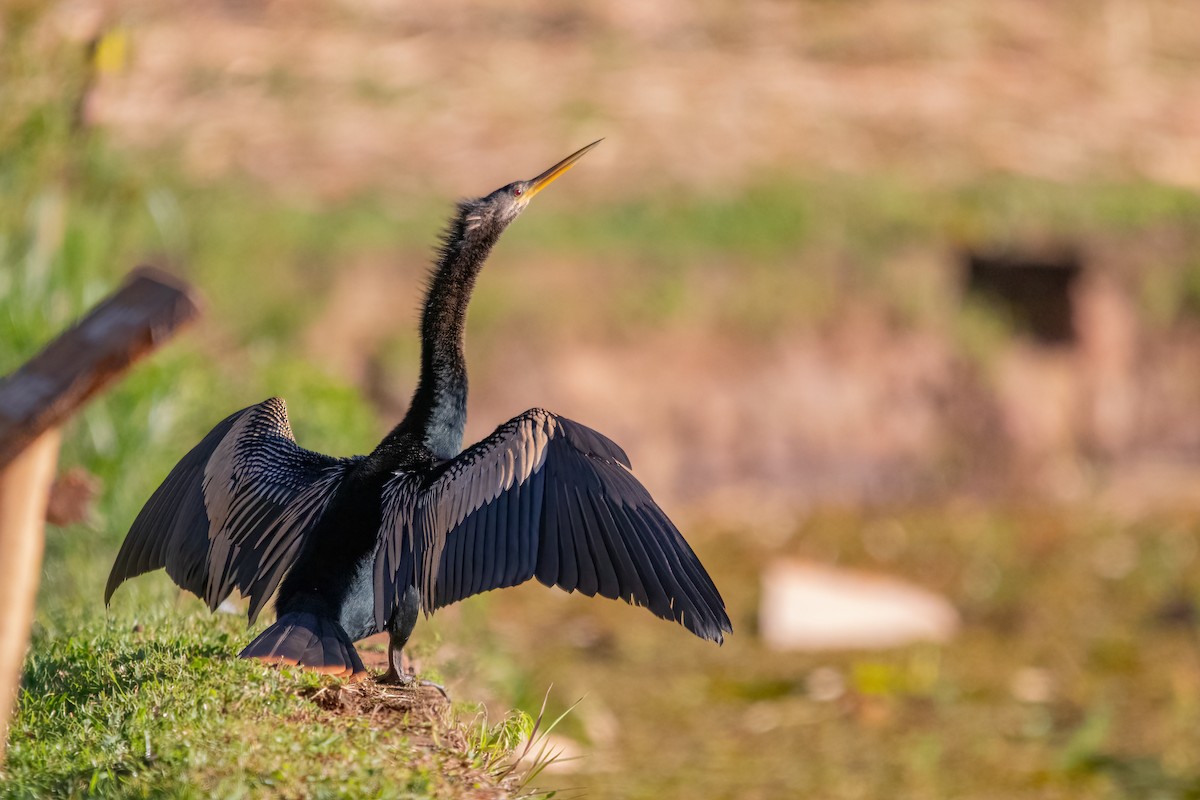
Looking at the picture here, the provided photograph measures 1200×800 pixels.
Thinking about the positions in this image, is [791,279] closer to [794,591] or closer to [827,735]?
[794,591]

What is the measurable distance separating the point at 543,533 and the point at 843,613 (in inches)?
140

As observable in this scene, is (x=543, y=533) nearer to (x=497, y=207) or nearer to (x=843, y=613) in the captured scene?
(x=497, y=207)

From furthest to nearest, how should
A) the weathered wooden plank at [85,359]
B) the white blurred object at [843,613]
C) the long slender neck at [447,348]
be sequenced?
the white blurred object at [843,613], the long slender neck at [447,348], the weathered wooden plank at [85,359]

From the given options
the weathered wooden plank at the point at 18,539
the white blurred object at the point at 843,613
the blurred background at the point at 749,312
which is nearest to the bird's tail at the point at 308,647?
the weathered wooden plank at the point at 18,539

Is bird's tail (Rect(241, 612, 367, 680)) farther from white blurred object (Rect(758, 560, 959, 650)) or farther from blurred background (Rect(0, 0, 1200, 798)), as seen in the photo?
white blurred object (Rect(758, 560, 959, 650))

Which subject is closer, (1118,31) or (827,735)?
(827,735)

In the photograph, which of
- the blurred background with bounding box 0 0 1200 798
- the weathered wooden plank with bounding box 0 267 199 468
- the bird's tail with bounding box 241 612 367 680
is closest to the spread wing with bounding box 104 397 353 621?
the bird's tail with bounding box 241 612 367 680

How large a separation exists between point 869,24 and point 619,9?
159 cm

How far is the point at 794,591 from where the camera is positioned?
677cm

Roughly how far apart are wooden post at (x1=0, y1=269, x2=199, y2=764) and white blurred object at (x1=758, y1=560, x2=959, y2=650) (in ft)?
13.6

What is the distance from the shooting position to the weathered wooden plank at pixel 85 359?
264 cm

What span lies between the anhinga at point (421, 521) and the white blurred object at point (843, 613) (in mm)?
3063

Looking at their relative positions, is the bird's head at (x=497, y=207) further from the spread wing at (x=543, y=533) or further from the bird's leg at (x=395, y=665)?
the bird's leg at (x=395, y=665)

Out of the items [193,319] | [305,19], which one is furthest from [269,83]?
[193,319]
